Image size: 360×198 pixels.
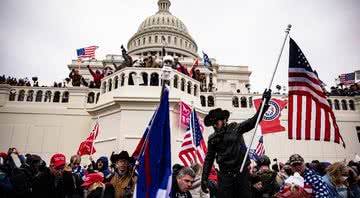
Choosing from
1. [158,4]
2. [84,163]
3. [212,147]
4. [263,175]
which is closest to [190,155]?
[263,175]

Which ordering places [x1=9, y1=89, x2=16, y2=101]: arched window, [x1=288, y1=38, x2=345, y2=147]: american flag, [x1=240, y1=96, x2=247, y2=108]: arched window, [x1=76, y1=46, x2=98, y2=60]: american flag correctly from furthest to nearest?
1. [x1=76, y1=46, x2=98, y2=60]: american flag
2. [x1=240, y1=96, x2=247, y2=108]: arched window
3. [x1=9, y1=89, x2=16, y2=101]: arched window
4. [x1=288, y1=38, x2=345, y2=147]: american flag

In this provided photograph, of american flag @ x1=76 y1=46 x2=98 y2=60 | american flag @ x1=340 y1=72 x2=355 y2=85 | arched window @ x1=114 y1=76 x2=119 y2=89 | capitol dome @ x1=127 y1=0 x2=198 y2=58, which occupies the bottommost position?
arched window @ x1=114 y1=76 x2=119 y2=89

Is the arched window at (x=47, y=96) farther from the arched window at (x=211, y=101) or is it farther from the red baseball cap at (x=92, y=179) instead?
the red baseball cap at (x=92, y=179)

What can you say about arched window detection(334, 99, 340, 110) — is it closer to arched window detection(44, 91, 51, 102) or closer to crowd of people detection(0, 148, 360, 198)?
crowd of people detection(0, 148, 360, 198)

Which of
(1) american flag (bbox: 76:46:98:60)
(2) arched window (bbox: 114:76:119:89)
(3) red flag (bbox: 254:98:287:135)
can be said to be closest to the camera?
(3) red flag (bbox: 254:98:287:135)

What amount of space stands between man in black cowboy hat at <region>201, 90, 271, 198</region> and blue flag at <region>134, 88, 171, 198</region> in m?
1.04

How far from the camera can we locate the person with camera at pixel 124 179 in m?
4.15

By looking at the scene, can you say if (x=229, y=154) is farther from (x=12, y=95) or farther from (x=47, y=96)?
(x=12, y=95)

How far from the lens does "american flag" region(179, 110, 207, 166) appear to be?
26.9 ft

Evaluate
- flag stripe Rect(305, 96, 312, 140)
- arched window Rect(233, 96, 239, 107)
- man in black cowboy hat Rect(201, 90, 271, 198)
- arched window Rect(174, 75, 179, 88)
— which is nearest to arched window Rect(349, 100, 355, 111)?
arched window Rect(233, 96, 239, 107)

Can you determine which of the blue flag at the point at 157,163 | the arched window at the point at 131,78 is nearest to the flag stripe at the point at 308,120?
the blue flag at the point at 157,163

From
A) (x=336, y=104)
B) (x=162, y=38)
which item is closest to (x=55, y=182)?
(x=336, y=104)

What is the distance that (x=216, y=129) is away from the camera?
14.2 feet

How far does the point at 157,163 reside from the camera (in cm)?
322
